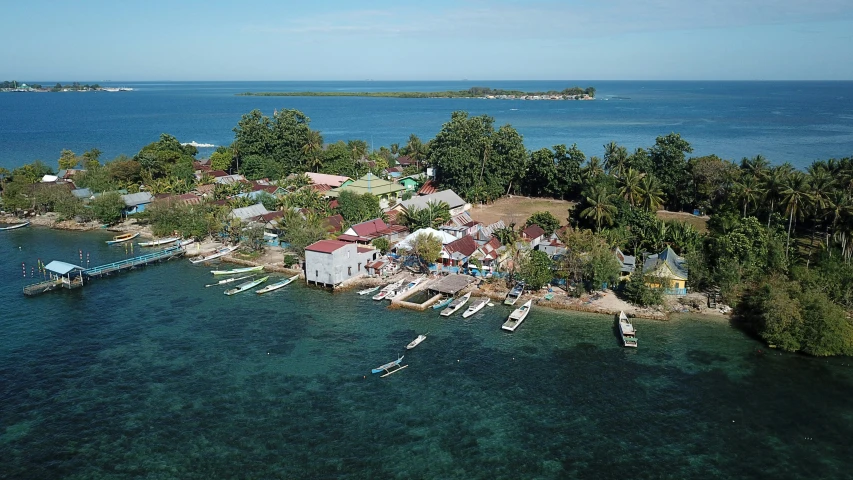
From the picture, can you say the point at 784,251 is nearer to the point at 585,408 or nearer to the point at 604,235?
the point at 604,235

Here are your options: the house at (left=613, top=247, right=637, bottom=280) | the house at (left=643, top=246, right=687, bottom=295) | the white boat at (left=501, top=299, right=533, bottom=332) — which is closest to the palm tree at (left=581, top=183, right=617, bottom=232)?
the house at (left=613, top=247, right=637, bottom=280)

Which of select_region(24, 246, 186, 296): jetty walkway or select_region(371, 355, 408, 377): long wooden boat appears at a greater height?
select_region(24, 246, 186, 296): jetty walkway

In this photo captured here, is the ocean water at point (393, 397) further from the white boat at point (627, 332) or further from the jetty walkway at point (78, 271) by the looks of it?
the jetty walkway at point (78, 271)

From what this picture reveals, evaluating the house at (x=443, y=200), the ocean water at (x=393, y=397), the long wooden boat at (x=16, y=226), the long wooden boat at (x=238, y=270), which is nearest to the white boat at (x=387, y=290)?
the ocean water at (x=393, y=397)

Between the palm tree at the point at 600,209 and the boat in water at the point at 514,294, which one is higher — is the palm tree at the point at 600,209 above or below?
above

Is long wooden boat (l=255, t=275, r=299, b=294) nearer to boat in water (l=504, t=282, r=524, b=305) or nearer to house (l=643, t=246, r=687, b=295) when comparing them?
boat in water (l=504, t=282, r=524, b=305)

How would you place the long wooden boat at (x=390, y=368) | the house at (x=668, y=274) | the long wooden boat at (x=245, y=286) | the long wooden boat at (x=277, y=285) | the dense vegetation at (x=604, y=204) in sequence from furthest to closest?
the long wooden boat at (x=277, y=285)
the long wooden boat at (x=245, y=286)
the house at (x=668, y=274)
the dense vegetation at (x=604, y=204)
the long wooden boat at (x=390, y=368)

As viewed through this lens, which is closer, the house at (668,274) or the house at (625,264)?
the house at (668,274)
